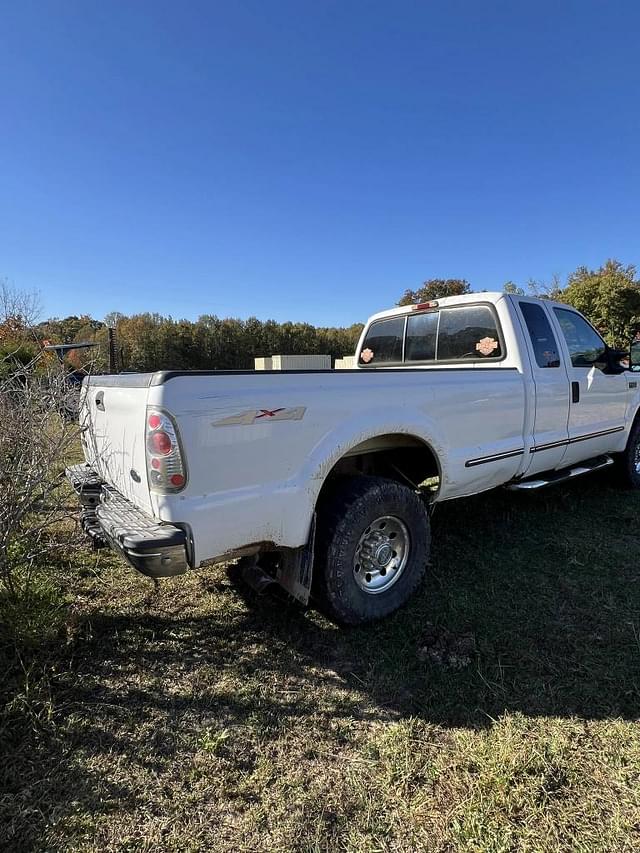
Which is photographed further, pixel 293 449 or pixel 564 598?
pixel 564 598

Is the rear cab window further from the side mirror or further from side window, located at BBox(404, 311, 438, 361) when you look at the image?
the side mirror

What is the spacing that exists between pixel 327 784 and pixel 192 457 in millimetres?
1469

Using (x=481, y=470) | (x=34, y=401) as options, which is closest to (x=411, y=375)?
(x=481, y=470)

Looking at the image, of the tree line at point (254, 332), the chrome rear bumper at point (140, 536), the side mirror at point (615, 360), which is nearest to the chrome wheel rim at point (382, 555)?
the chrome rear bumper at point (140, 536)

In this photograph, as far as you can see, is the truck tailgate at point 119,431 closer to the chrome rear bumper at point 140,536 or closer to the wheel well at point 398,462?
the chrome rear bumper at point 140,536

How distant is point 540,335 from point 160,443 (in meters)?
3.49

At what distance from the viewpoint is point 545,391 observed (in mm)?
4094

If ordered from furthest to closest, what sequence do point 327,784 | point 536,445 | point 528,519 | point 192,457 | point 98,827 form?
point 528,519, point 536,445, point 192,457, point 327,784, point 98,827

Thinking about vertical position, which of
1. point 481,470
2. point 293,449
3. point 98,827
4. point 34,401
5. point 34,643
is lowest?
point 98,827

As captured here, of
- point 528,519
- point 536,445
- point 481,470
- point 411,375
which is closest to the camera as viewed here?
point 411,375

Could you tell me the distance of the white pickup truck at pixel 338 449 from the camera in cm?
221

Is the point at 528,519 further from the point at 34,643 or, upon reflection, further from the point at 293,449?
the point at 34,643

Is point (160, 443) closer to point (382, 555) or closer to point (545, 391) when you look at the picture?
point (382, 555)

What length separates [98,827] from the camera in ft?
5.85
